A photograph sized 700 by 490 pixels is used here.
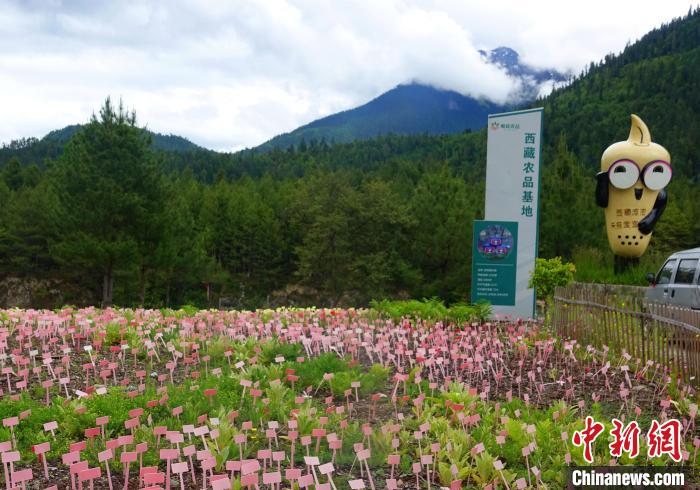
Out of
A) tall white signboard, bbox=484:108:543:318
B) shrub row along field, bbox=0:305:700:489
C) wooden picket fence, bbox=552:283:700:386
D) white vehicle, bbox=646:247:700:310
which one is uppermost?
tall white signboard, bbox=484:108:543:318

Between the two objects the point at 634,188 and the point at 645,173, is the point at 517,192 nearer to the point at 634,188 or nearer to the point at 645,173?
the point at 634,188

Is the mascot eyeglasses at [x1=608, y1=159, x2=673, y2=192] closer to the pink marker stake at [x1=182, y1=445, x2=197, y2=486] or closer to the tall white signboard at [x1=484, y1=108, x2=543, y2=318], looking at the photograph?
the tall white signboard at [x1=484, y1=108, x2=543, y2=318]

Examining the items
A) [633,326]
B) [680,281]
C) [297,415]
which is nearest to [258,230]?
[680,281]

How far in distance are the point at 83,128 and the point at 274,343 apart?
28.7 m

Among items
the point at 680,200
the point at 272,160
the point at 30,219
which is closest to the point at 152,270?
the point at 30,219

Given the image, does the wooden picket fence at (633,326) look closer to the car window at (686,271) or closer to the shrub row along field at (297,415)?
the shrub row along field at (297,415)

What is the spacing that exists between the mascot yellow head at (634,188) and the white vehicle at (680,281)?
12.6 feet

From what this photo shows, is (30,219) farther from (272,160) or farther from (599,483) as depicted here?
(272,160)

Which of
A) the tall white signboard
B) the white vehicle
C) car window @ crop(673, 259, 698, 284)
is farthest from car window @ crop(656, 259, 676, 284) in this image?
the tall white signboard

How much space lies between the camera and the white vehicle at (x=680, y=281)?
11.3m

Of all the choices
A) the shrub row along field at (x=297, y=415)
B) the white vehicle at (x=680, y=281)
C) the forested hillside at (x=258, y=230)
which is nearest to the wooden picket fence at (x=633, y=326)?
the shrub row along field at (x=297, y=415)

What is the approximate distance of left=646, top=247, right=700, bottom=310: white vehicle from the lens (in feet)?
37.0

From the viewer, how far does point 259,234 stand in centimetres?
4994

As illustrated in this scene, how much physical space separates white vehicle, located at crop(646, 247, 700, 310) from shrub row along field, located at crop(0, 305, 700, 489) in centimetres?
399
